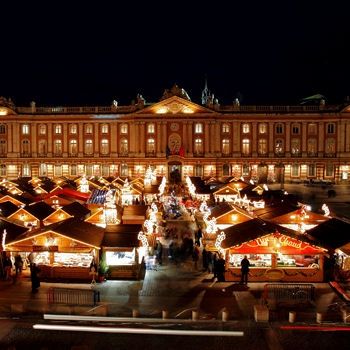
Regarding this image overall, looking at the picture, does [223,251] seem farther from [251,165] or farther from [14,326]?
[251,165]

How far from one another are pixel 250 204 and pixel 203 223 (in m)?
7.48

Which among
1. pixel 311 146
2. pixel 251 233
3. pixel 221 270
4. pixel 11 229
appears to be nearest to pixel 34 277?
pixel 11 229


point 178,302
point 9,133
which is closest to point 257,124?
point 9,133

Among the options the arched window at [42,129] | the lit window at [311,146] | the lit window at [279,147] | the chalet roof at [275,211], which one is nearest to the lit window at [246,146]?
the lit window at [279,147]

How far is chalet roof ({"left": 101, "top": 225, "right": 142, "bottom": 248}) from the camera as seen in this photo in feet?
69.0

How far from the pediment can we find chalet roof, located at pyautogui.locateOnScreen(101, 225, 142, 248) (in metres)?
47.8

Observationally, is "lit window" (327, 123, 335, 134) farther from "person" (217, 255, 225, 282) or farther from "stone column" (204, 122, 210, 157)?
"person" (217, 255, 225, 282)

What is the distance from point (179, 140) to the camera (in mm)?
71062

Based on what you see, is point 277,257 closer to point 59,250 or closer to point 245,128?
point 59,250

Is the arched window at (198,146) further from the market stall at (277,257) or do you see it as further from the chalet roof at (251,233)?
the market stall at (277,257)

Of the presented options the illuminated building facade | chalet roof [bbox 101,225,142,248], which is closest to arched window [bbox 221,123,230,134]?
the illuminated building facade

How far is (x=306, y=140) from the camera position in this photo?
2761 inches

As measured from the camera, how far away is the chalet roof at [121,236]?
2104 cm

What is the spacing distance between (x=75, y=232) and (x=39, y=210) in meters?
8.72
